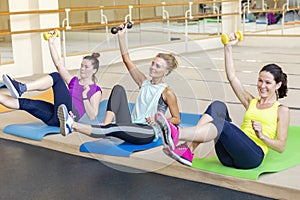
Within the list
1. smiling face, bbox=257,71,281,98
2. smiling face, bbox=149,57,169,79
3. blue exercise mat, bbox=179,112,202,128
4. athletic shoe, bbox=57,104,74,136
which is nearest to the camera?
smiling face, bbox=257,71,281,98

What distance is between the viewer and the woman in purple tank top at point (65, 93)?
13.4 ft

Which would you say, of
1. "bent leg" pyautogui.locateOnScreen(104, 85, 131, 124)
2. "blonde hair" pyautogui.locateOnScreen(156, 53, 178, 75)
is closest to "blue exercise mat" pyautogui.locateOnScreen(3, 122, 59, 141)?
"bent leg" pyautogui.locateOnScreen(104, 85, 131, 124)

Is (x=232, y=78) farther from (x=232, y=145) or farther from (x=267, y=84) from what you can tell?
(x=232, y=145)

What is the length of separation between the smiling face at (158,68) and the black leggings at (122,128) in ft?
1.14

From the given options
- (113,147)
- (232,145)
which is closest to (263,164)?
(232,145)

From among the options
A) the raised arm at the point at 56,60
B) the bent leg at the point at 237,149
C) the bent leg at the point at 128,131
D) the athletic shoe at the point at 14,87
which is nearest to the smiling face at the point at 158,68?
the bent leg at the point at 128,131

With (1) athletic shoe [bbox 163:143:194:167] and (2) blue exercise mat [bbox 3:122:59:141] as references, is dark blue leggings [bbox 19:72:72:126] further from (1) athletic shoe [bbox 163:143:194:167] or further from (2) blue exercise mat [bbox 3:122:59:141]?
(1) athletic shoe [bbox 163:143:194:167]

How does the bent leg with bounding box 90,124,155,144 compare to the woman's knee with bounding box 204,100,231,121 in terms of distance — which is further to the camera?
the bent leg with bounding box 90,124,155,144

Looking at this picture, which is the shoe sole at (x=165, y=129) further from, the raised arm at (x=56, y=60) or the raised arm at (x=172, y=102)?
the raised arm at (x=56, y=60)

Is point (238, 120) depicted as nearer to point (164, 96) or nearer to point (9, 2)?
point (164, 96)

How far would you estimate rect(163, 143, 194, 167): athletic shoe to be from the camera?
2920 mm

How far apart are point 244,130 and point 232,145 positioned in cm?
34

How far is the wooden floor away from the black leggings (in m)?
0.12

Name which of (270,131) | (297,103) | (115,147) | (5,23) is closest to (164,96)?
(115,147)
